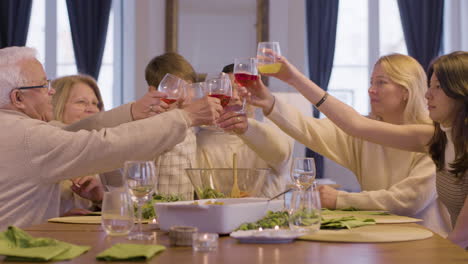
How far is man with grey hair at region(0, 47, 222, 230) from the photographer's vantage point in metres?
1.93

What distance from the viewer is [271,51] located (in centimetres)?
214

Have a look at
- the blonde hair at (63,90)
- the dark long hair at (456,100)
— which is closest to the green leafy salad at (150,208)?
the dark long hair at (456,100)

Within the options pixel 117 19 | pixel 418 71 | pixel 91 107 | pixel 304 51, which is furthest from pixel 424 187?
pixel 117 19

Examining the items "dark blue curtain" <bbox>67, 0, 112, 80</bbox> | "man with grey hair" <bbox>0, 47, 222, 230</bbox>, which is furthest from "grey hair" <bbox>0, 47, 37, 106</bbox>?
"dark blue curtain" <bbox>67, 0, 112, 80</bbox>

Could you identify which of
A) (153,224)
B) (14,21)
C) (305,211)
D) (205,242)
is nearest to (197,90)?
(153,224)

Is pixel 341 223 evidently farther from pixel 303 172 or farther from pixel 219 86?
pixel 219 86

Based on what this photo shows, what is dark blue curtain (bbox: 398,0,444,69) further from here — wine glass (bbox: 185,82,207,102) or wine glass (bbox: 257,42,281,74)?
wine glass (bbox: 185,82,207,102)

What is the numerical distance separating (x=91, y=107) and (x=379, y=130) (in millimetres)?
1739

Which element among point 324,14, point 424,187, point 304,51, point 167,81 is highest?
point 324,14

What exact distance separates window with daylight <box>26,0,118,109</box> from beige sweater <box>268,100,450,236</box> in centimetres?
490

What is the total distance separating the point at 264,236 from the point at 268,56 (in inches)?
38.9

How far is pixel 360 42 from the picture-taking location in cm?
725

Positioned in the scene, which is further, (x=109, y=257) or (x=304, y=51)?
(x=304, y=51)

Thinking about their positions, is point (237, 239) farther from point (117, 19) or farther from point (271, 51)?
point (117, 19)
